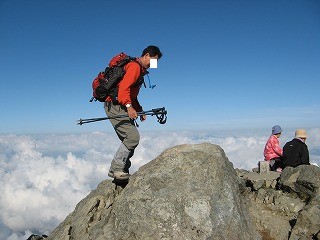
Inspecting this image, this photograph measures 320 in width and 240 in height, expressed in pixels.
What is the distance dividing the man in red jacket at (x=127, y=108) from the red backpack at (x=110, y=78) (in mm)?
192

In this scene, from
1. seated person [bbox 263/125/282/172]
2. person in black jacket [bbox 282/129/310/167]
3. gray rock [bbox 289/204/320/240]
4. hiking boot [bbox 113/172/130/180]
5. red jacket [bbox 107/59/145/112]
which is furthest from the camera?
seated person [bbox 263/125/282/172]

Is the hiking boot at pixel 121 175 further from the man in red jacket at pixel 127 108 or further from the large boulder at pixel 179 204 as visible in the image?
the large boulder at pixel 179 204

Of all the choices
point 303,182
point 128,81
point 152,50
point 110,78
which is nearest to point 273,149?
point 303,182

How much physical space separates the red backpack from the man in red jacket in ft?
0.63

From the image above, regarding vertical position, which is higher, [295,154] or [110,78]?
[110,78]

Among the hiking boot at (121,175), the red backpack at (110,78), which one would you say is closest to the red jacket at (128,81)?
the red backpack at (110,78)

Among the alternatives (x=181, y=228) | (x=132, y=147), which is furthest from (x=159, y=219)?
(x=132, y=147)

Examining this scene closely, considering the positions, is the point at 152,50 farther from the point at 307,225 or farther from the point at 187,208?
the point at 307,225

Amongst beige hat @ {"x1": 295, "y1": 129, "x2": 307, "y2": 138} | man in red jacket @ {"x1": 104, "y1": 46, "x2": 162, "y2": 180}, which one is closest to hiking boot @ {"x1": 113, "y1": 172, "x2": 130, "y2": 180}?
man in red jacket @ {"x1": 104, "y1": 46, "x2": 162, "y2": 180}

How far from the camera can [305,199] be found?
12.5 metres

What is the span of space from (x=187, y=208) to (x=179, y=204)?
0.86 feet

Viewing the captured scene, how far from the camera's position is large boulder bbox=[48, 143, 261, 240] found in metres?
8.24

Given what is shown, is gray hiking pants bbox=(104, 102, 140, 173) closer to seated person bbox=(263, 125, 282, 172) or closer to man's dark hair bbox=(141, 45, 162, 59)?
man's dark hair bbox=(141, 45, 162, 59)

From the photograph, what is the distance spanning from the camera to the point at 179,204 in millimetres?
8602
